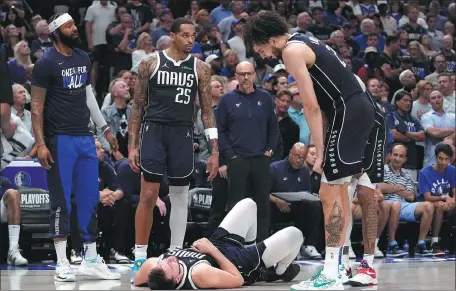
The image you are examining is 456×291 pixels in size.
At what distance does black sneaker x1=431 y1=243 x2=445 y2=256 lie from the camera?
12.8 metres

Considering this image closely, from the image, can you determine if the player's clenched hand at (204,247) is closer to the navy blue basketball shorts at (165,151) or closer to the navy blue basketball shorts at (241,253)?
the navy blue basketball shorts at (241,253)

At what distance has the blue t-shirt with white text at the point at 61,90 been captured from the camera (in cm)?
887

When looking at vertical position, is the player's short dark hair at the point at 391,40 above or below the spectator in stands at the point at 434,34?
below

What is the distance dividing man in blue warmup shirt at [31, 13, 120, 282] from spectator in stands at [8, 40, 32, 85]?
16.7 ft

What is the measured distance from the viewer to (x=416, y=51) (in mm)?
19016

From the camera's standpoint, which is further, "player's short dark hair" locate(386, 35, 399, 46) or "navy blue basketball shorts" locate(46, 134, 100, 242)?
"player's short dark hair" locate(386, 35, 399, 46)

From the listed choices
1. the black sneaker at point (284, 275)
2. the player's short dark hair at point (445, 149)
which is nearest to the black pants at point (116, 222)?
the black sneaker at point (284, 275)

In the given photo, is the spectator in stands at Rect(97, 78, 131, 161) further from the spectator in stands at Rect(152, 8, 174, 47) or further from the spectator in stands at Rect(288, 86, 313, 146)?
the spectator in stands at Rect(152, 8, 174, 47)

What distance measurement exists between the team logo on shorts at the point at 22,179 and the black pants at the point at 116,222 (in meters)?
0.78

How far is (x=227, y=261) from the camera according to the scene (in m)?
7.99

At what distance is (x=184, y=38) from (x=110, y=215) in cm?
327

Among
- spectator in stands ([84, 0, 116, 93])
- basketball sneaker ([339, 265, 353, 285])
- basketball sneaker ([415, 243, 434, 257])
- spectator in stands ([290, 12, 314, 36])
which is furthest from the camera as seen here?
spectator in stands ([290, 12, 314, 36])

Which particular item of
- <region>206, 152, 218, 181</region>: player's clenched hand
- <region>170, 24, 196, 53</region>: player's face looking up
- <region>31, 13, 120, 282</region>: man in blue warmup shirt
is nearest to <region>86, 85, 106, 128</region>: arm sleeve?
<region>31, 13, 120, 282</region>: man in blue warmup shirt

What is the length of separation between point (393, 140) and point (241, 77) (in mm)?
4051
